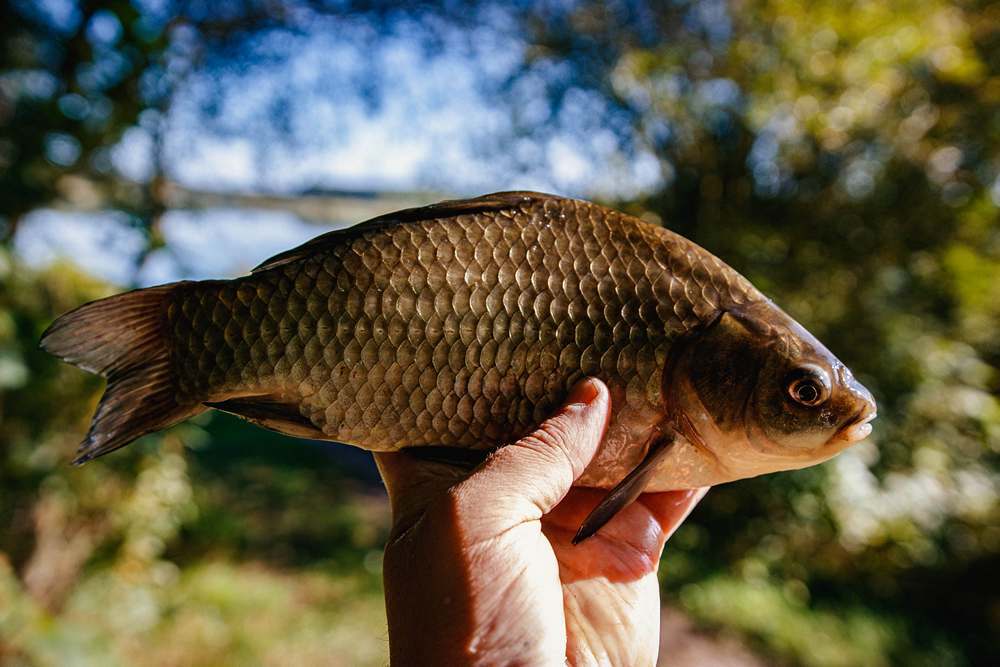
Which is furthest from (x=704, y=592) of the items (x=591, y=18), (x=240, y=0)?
(x=240, y=0)

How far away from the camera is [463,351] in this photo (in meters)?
1.62

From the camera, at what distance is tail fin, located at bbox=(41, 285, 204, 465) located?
162 centimetres

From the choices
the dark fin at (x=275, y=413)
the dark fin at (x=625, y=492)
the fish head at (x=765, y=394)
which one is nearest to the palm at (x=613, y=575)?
the dark fin at (x=625, y=492)

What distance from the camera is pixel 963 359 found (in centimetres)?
639

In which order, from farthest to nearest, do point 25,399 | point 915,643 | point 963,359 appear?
1. point 963,359
2. point 915,643
3. point 25,399

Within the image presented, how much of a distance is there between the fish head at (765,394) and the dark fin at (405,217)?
0.62 m

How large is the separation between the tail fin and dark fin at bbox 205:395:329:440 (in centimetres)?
11

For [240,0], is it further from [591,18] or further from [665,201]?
[665,201]

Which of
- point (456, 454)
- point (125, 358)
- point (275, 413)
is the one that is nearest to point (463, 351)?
point (456, 454)

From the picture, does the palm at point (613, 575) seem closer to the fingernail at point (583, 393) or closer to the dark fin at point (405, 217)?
→ the fingernail at point (583, 393)

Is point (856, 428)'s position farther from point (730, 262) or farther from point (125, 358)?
point (730, 262)

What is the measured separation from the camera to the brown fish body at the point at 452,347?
5.31 ft

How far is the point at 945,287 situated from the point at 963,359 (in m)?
0.73

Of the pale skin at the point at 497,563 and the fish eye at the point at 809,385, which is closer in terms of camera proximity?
the pale skin at the point at 497,563
